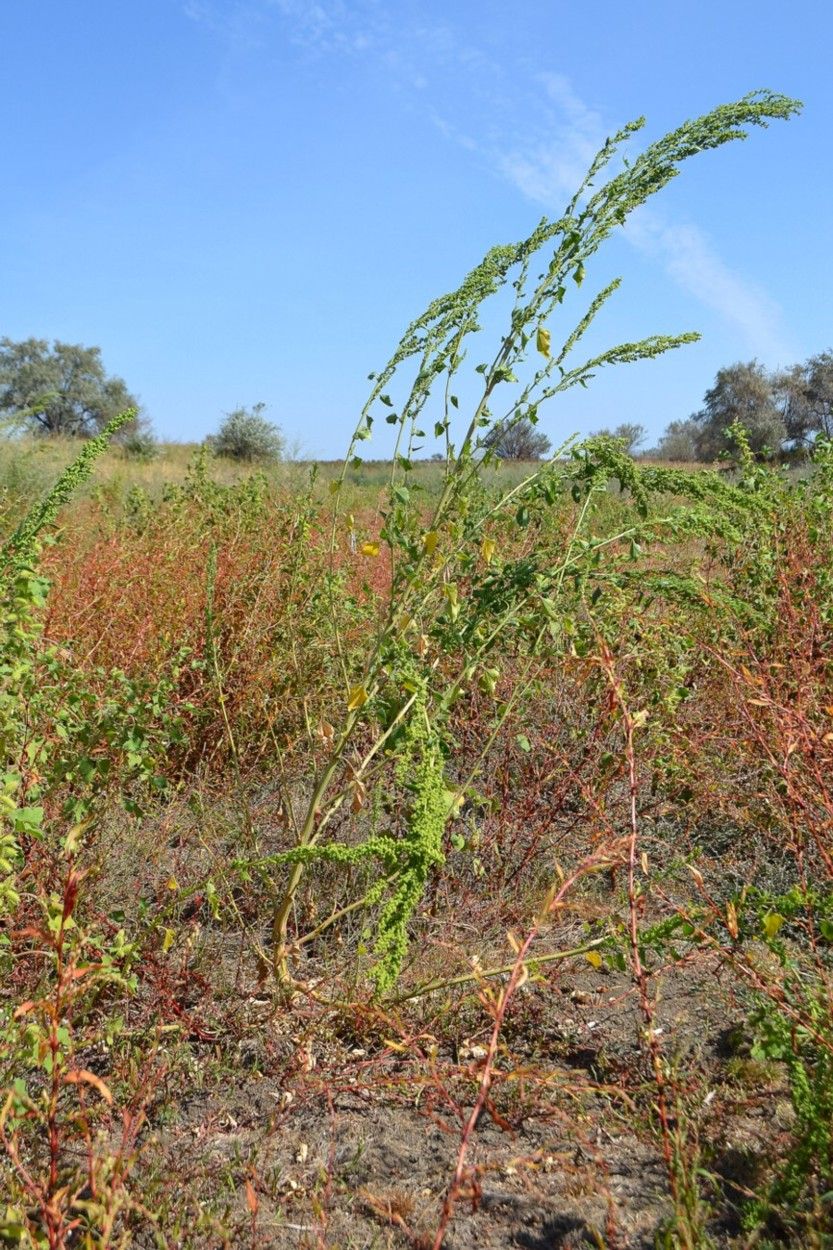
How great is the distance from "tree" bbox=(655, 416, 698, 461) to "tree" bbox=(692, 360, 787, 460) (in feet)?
5.15

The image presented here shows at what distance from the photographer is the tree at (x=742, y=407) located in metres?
25.2

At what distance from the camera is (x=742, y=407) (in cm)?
2728

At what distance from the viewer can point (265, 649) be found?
168 inches

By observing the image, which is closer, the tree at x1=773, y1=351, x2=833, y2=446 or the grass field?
the grass field

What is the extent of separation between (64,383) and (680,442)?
20765mm

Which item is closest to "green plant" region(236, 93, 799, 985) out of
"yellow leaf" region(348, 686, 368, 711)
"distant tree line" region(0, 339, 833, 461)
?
"yellow leaf" region(348, 686, 368, 711)

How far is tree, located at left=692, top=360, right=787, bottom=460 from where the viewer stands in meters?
25.2

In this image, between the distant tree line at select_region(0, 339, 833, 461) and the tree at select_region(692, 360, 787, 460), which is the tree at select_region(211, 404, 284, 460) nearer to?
the distant tree line at select_region(0, 339, 833, 461)

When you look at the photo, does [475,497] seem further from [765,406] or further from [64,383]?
[64,383]

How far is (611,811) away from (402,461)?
1.48 metres

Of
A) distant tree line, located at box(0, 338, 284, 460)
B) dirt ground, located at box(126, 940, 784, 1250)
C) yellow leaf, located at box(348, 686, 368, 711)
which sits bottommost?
dirt ground, located at box(126, 940, 784, 1250)

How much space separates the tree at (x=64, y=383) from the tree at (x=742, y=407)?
1765 centimetres

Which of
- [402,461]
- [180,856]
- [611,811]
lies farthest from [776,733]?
[180,856]

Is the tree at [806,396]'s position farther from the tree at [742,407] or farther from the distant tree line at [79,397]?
the distant tree line at [79,397]
